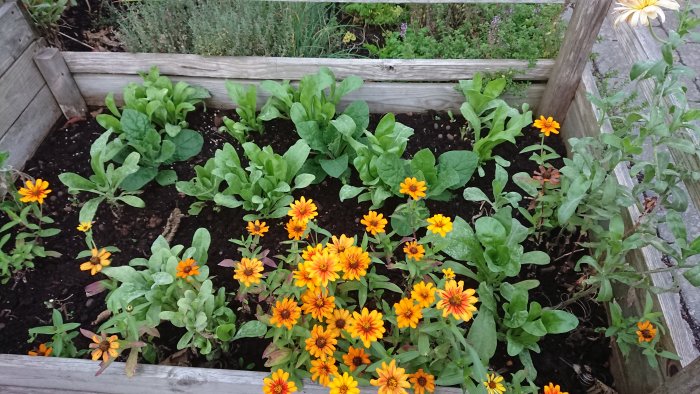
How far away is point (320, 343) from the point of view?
5.18ft

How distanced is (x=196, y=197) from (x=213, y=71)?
69 cm

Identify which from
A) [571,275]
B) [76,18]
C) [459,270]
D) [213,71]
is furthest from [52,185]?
[571,275]

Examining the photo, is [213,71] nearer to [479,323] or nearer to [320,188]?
[320,188]

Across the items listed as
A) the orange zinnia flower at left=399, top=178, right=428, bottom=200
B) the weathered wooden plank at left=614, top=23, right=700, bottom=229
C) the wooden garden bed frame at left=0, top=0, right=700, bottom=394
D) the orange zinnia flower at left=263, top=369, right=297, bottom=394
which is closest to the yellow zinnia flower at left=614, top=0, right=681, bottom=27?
the weathered wooden plank at left=614, top=23, right=700, bottom=229

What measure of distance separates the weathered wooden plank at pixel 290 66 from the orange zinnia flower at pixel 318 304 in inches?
53.8

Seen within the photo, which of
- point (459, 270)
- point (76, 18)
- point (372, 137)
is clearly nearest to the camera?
point (459, 270)

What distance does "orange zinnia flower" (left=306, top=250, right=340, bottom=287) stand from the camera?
152 centimetres

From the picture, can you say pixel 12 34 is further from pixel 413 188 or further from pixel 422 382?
pixel 422 382

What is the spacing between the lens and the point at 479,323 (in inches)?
71.0

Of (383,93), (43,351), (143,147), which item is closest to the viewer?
(43,351)

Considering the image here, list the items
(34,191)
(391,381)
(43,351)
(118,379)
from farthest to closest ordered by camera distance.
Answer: (34,191) < (43,351) < (118,379) < (391,381)

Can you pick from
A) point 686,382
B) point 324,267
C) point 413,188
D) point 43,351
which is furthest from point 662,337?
point 43,351

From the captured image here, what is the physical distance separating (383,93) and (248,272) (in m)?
1.38

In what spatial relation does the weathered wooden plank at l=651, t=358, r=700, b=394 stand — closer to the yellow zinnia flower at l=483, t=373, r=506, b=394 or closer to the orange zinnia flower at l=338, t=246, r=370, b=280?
the yellow zinnia flower at l=483, t=373, r=506, b=394
